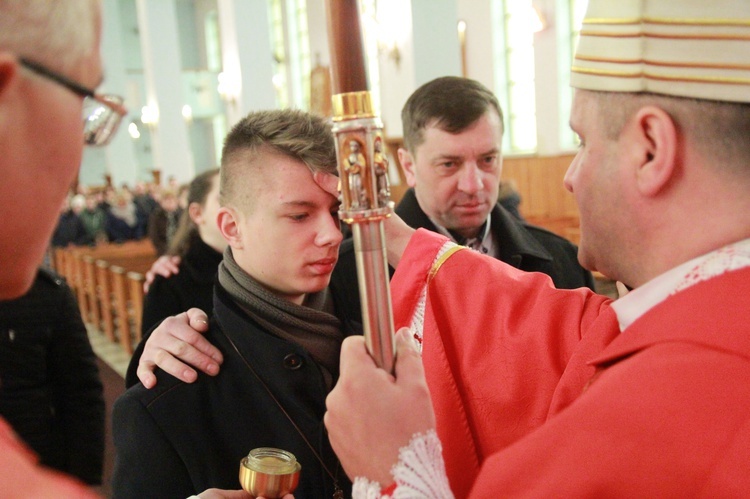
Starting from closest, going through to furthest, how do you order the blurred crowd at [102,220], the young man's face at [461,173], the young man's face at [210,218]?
the young man's face at [461,173] → the young man's face at [210,218] → the blurred crowd at [102,220]

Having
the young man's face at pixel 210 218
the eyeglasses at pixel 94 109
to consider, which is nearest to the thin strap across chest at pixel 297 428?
the eyeglasses at pixel 94 109

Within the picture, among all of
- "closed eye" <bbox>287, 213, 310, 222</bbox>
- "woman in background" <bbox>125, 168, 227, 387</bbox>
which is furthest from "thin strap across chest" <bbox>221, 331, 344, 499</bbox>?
"woman in background" <bbox>125, 168, 227, 387</bbox>

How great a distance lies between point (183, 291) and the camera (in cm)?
334

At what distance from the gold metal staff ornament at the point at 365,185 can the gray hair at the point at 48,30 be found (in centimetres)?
31

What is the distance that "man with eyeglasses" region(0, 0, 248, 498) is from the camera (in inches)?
24.3

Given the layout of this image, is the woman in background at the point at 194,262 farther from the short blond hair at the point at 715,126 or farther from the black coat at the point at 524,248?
the short blond hair at the point at 715,126

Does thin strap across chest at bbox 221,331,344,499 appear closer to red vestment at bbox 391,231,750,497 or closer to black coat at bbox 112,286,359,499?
black coat at bbox 112,286,359,499

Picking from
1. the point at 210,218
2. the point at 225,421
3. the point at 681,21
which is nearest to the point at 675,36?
the point at 681,21

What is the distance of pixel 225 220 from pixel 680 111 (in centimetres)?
117

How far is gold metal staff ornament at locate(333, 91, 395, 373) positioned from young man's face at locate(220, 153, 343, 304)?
831 mm

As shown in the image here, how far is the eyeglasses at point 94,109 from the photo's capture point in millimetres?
676

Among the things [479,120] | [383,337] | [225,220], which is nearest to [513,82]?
[479,120]

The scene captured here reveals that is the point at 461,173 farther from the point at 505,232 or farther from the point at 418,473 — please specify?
the point at 418,473

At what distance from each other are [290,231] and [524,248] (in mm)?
1082
